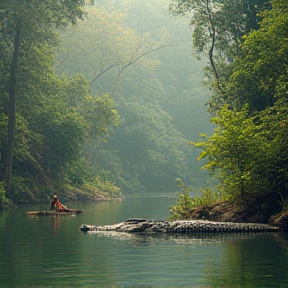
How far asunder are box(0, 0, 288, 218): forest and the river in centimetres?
517

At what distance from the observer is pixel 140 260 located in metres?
17.6

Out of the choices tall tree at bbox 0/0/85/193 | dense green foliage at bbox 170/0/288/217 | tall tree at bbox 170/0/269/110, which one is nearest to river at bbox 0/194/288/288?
dense green foliage at bbox 170/0/288/217

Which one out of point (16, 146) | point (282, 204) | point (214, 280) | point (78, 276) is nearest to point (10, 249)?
point (78, 276)

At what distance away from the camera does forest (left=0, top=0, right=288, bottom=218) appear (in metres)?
28.3

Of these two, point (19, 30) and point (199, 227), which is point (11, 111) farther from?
point (199, 227)

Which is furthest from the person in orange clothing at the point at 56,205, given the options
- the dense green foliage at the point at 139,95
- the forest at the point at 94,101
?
the dense green foliage at the point at 139,95

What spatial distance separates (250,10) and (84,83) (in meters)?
30.8

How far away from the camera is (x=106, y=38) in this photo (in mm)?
91000

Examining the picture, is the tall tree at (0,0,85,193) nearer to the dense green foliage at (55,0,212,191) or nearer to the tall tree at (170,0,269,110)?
the tall tree at (170,0,269,110)

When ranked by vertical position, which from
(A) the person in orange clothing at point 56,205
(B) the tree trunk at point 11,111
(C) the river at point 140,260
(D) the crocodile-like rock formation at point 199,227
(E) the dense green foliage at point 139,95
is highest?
(E) the dense green foliage at point 139,95

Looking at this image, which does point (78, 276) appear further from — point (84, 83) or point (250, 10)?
point (84, 83)

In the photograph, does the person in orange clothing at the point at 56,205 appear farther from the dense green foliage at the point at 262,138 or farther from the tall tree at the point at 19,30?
the dense green foliage at the point at 262,138

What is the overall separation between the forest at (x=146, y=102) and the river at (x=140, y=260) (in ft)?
17.0

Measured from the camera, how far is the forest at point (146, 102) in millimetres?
28328
